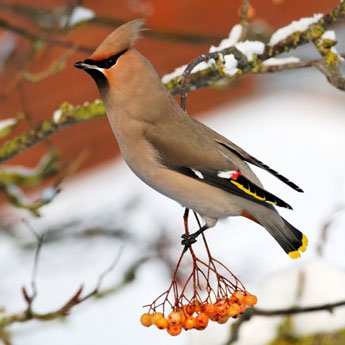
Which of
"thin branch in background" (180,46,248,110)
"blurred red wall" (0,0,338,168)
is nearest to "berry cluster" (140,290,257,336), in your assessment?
"thin branch in background" (180,46,248,110)

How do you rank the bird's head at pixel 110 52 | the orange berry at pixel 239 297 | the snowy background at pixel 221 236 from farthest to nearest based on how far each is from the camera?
the snowy background at pixel 221 236 → the orange berry at pixel 239 297 → the bird's head at pixel 110 52

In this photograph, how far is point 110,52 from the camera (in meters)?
1.70

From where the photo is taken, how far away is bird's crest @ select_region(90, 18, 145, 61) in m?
1.69

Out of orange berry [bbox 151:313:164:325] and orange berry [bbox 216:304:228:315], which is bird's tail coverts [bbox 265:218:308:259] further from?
orange berry [bbox 151:313:164:325]

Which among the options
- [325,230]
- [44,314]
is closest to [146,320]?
[44,314]

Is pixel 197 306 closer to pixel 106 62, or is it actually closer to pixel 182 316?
pixel 182 316

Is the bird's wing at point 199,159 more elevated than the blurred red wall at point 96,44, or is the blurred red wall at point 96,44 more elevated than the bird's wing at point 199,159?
the bird's wing at point 199,159

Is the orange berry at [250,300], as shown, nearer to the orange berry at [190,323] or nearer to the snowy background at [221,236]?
the orange berry at [190,323]

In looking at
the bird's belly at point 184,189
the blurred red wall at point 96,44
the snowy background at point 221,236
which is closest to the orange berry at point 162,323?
the bird's belly at point 184,189

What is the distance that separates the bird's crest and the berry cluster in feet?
1.93

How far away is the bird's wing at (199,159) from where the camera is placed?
185 centimetres

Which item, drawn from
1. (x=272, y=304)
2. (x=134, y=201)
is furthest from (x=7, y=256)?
(x=272, y=304)

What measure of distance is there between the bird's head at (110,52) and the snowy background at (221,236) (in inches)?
40.4

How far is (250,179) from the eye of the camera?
1.94 m
